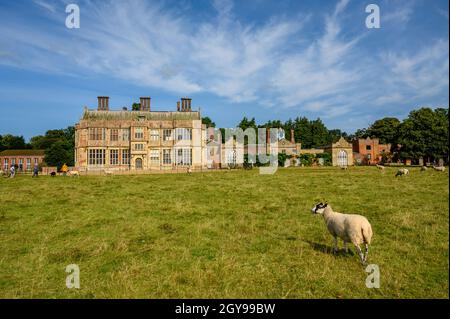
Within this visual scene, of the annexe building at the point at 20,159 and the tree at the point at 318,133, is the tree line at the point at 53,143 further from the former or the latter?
the tree at the point at 318,133

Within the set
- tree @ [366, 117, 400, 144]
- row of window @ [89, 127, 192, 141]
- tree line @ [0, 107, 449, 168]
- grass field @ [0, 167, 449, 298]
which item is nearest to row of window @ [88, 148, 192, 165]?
row of window @ [89, 127, 192, 141]

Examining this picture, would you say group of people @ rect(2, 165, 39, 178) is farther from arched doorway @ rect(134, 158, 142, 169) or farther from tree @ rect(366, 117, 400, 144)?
tree @ rect(366, 117, 400, 144)

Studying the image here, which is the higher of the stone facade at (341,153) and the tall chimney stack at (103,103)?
the tall chimney stack at (103,103)

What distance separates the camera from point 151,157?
175 ft

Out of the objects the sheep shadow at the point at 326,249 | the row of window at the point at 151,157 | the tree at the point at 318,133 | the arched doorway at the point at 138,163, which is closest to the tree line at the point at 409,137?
the tree at the point at 318,133

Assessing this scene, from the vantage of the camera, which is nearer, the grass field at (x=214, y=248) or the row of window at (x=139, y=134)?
the grass field at (x=214, y=248)

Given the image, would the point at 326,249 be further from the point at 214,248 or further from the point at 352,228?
the point at 214,248

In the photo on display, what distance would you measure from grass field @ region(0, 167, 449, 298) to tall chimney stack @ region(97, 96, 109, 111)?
4183 cm

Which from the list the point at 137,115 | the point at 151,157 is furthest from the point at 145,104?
the point at 151,157

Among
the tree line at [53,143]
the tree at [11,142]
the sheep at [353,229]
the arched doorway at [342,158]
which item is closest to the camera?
the sheep at [353,229]

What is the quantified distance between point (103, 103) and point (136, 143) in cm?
1239

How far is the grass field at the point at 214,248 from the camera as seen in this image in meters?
6.92

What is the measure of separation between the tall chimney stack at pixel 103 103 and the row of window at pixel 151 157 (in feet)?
31.4
